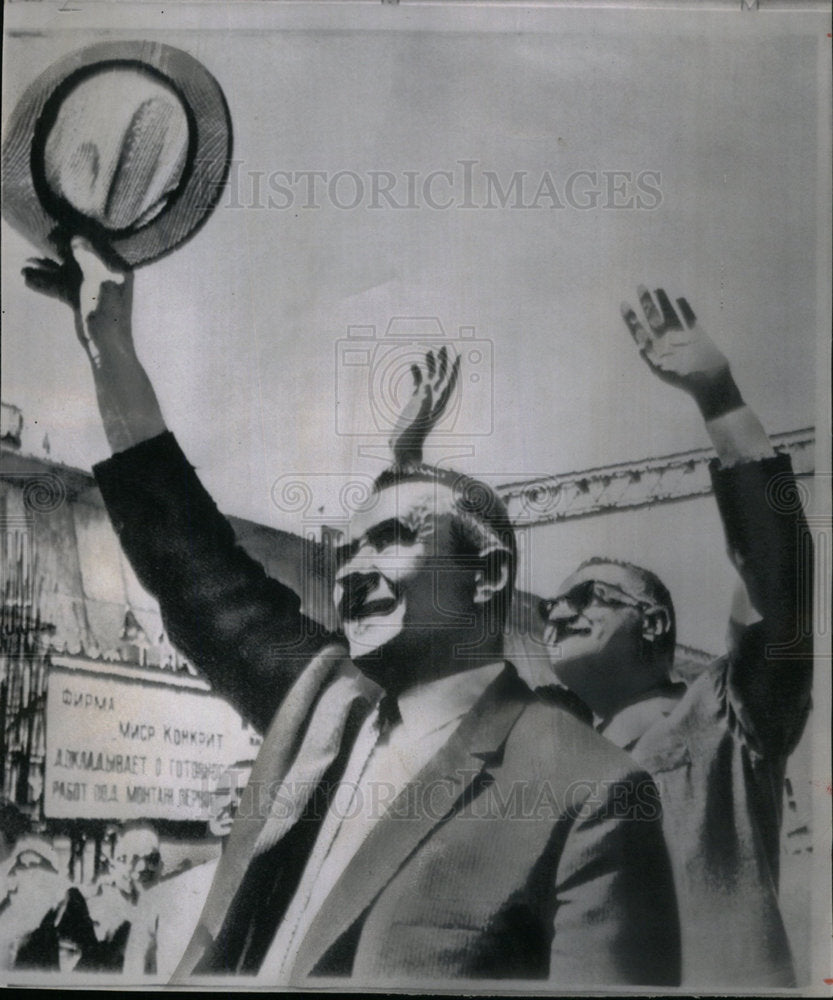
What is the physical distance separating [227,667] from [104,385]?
0.79 meters

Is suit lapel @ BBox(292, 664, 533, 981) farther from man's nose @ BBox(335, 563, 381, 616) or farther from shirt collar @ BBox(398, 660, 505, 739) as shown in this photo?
man's nose @ BBox(335, 563, 381, 616)

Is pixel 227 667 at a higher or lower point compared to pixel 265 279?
lower

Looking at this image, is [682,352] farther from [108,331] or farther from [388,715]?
[108,331]

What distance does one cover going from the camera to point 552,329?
2.50 meters

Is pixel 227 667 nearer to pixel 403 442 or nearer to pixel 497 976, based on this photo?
pixel 403 442

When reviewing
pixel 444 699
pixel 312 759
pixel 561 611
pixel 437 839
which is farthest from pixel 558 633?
pixel 312 759

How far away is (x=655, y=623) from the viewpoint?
248 cm

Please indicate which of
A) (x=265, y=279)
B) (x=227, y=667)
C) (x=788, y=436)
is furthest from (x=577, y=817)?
(x=265, y=279)

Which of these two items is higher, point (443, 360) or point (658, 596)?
point (443, 360)

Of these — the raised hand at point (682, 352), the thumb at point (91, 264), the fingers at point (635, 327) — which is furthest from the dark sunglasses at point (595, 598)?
the thumb at point (91, 264)

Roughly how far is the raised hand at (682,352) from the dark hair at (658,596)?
1.44 ft

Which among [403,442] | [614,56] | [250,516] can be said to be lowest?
[250,516]

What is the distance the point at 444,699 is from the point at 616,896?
643 mm

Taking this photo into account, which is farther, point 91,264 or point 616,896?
point 91,264
